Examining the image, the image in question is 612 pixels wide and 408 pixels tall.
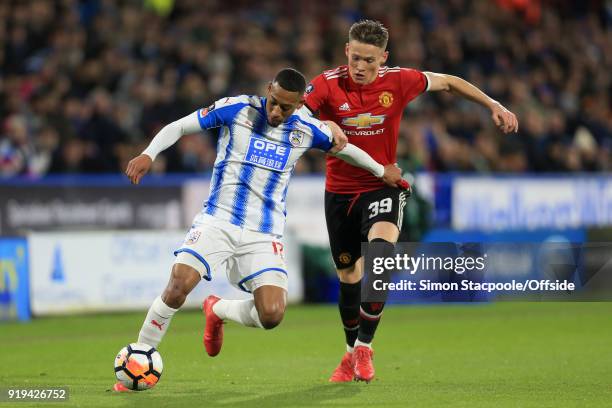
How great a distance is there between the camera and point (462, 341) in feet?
38.1

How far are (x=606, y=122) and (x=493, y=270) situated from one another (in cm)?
1442

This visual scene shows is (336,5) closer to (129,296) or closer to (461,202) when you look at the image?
(461,202)

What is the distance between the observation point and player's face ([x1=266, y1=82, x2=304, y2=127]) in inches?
299

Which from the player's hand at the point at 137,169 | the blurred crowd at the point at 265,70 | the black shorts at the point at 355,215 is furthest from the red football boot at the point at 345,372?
the blurred crowd at the point at 265,70

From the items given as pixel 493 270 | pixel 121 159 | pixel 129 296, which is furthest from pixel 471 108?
pixel 493 270

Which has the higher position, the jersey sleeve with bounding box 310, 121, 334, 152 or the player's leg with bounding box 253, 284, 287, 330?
the jersey sleeve with bounding box 310, 121, 334, 152

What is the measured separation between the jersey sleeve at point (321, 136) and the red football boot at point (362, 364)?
155cm

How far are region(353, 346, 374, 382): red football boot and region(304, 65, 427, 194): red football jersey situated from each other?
3.95 ft

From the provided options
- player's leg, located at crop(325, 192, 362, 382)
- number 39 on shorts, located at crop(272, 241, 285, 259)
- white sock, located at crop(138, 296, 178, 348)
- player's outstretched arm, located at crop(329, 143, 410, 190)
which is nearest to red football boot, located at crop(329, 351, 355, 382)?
player's leg, located at crop(325, 192, 362, 382)

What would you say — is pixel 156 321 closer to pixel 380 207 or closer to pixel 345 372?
pixel 345 372

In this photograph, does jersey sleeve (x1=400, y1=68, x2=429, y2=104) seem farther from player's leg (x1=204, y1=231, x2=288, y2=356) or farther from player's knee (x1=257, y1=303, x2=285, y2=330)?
player's knee (x1=257, y1=303, x2=285, y2=330)

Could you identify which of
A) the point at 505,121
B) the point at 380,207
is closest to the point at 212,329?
the point at 380,207

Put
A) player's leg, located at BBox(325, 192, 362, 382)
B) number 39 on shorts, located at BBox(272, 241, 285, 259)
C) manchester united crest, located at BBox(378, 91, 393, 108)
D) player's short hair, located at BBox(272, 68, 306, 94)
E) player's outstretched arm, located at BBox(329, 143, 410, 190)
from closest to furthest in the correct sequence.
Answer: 1. player's short hair, located at BBox(272, 68, 306, 94)
2. number 39 on shorts, located at BBox(272, 241, 285, 259)
3. player's outstretched arm, located at BBox(329, 143, 410, 190)
4. manchester united crest, located at BBox(378, 91, 393, 108)
5. player's leg, located at BBox(325, 192, 362, 382)

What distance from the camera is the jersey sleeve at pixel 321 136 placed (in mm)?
8000
